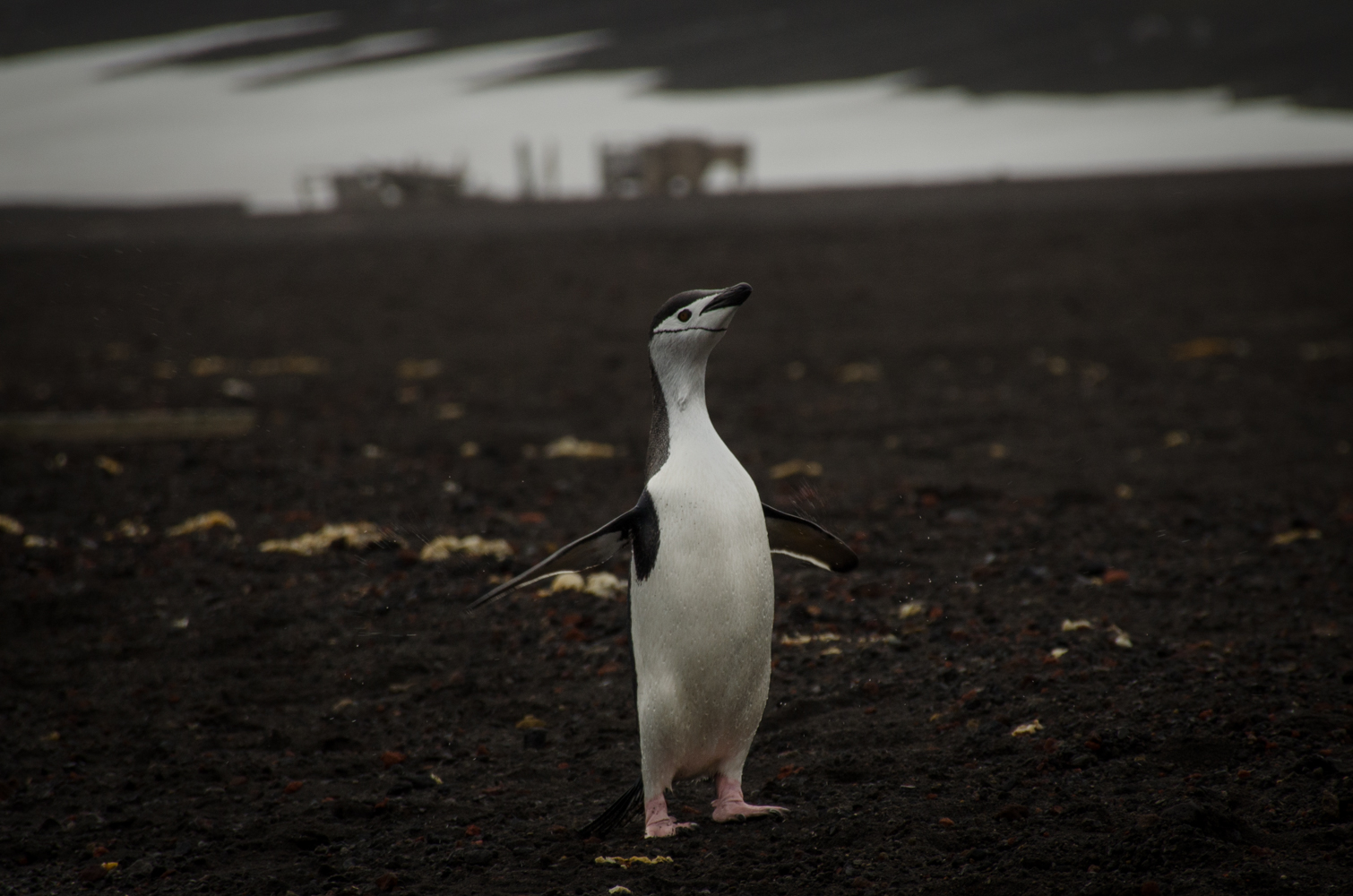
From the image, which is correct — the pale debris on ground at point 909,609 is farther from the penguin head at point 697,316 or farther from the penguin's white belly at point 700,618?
the penguin head at point 697,316

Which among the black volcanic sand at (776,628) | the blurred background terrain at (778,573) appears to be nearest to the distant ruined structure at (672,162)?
the blurred background terrain at (778,573)

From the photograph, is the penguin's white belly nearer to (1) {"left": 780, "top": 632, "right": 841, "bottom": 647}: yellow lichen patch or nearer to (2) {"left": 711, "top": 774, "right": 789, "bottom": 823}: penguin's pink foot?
(2) {"left": 711, "top": 774, "right": 789, "bottom": 823}: penguin's pink foot

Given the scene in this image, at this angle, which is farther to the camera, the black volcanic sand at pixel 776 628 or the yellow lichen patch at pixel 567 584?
the yellow lichen patch at pixel 567 584

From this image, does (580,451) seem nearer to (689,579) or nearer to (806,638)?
(806,638)

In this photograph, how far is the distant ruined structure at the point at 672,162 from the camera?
23.5 m

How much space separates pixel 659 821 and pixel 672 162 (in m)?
21.4

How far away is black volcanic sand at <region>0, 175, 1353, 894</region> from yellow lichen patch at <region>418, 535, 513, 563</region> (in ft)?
0.36

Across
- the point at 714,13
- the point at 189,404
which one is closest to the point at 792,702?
the point at 189,404

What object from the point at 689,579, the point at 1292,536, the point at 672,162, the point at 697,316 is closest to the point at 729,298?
the point at 697,316

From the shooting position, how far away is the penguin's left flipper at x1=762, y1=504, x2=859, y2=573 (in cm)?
349

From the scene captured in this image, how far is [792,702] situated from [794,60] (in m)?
39.7

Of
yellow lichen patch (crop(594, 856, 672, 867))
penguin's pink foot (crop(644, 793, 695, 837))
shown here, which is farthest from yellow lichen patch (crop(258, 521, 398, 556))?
yellow lichen patch (crop(594, 856, 672, 867))

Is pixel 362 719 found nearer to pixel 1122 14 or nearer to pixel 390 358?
pixel 390 358

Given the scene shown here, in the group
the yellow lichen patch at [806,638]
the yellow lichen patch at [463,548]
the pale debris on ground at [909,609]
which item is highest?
the yellow lichen patch at [463,548]
